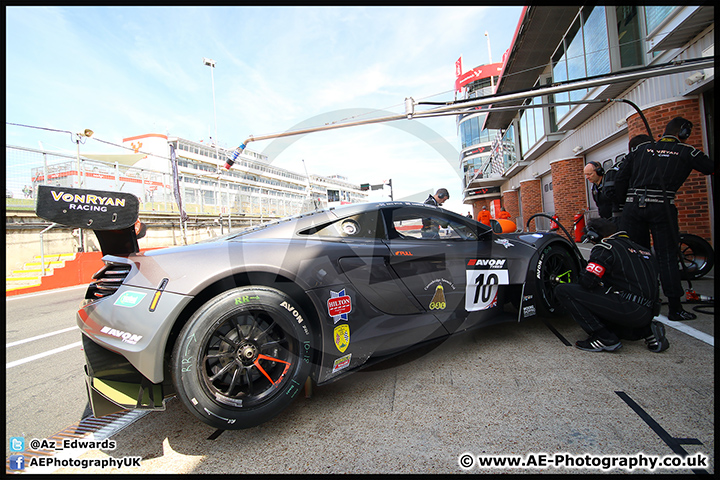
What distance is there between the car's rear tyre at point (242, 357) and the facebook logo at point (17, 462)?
2.71 feet

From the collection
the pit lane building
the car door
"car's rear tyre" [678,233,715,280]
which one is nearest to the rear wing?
the car door

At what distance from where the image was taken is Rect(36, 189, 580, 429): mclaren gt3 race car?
1.67m

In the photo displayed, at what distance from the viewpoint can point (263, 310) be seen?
5.92 ft

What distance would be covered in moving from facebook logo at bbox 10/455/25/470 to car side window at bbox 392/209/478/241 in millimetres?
2442

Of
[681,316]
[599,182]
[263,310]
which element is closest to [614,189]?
[599,182]

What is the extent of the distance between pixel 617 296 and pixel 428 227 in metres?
1.57

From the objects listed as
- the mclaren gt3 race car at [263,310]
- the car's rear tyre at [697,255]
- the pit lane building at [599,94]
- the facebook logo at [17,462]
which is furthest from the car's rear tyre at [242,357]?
the car's rear tyre at [697,255]

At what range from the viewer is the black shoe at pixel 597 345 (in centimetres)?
260

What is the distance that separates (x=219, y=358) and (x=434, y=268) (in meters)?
1.58

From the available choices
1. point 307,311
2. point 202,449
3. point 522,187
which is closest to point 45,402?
point 202,449

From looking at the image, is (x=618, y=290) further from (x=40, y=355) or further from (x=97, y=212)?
(x=40, y=355)

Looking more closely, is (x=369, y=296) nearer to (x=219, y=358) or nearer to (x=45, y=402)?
(x=219, y=358)

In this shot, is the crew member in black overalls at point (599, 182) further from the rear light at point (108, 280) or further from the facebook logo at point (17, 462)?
the facebook logo at point (17, 462)

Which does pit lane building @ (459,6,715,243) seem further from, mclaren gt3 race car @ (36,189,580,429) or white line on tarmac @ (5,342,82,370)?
white line on tarmac @ (5,342,82,370)
